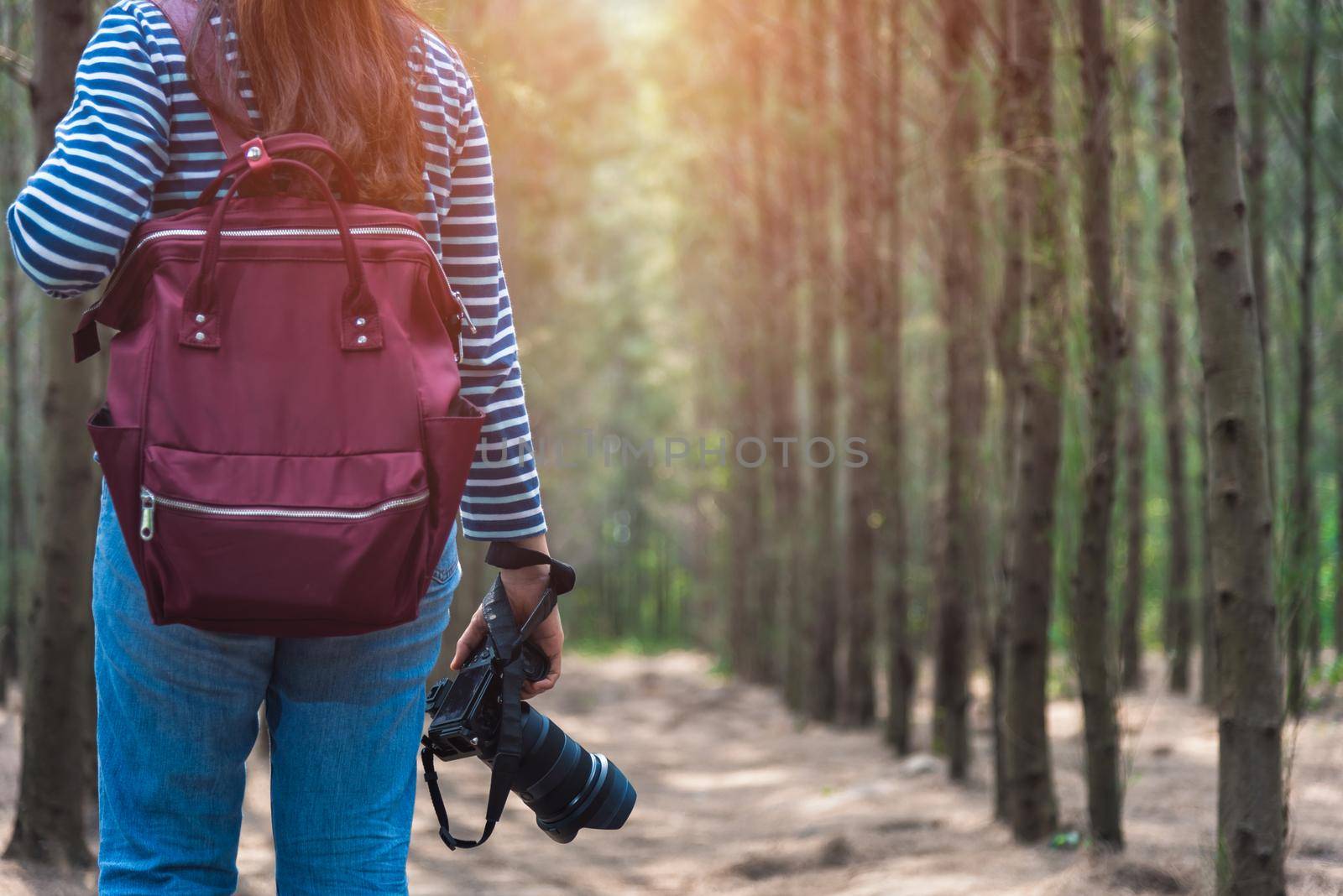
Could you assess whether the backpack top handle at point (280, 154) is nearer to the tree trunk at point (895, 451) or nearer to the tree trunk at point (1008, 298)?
the tree trunk at point (1008, 298)

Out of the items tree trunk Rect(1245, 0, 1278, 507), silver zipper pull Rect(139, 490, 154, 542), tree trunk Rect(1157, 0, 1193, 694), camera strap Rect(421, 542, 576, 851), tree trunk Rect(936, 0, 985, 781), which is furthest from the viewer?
tree trunk Rect(1157, 0, 1193, 694)

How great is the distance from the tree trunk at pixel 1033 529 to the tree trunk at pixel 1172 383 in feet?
18.7

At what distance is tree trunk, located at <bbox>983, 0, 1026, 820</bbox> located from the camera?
5910 millimetres

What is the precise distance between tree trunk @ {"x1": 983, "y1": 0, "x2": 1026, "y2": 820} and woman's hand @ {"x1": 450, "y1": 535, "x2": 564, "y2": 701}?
4.21 metres

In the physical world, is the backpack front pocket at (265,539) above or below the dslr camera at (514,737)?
above

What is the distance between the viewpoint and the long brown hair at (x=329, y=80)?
1.62m

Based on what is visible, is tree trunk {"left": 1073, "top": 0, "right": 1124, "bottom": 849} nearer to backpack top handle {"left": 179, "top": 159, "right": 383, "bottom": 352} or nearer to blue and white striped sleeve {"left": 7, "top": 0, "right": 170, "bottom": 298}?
backpack top handle {"left": 179, "top": 159, "right": 383, "bottom": 352}

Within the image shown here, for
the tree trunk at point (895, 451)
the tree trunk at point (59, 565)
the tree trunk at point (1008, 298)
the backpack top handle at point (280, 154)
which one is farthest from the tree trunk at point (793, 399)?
the backpack top handle at point (280, 154)

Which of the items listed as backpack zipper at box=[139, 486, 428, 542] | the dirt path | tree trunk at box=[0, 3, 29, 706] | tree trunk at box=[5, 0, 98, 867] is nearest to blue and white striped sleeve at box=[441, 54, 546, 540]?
backpack zipper at box=[139, 486, 428, 542]

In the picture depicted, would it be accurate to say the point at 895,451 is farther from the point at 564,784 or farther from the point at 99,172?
the point at 99,172

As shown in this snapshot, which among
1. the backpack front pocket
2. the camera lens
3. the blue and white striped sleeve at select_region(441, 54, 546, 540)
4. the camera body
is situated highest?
the blue and white striped sleeve at select_region(441, 54, 546, 540)

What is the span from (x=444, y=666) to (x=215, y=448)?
9797 mm

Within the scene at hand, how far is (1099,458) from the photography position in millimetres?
5078

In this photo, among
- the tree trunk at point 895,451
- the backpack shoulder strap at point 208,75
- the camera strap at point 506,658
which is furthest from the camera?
the tree trunk at point 895,451
